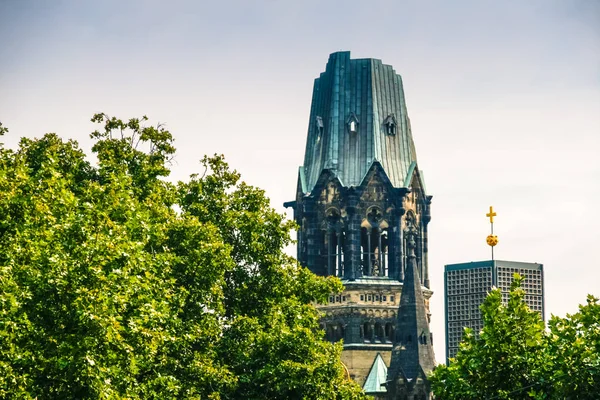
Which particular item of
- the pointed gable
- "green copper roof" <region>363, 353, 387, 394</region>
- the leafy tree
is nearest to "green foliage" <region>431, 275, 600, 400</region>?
the leafy tree

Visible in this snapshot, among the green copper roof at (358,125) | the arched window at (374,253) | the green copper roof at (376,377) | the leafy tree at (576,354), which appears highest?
the green copper roof at (358,125)

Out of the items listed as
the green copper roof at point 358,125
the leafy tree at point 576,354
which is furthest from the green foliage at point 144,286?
the green copper roof at point 358,125

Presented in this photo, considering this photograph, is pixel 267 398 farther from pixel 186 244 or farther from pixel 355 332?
pixel 355 332

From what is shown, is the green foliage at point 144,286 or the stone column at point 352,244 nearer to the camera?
the green foliage at point 144,286

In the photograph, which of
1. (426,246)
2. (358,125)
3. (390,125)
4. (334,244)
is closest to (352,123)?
(358,125)

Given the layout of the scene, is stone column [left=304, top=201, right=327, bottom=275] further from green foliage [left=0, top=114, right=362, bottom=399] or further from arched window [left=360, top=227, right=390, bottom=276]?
green foliage [left=0, top=114, right=362, bottom=399]

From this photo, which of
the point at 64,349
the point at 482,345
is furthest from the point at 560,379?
the point at 64,349

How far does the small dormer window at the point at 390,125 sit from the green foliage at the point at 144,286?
59.4 m

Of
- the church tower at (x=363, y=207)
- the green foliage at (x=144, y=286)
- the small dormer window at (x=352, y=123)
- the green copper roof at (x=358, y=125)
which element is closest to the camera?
the green foliage at (x=144, y=286)

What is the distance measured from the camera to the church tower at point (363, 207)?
432 feet

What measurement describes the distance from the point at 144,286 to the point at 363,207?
7810cm

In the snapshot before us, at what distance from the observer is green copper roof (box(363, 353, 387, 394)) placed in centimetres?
12875

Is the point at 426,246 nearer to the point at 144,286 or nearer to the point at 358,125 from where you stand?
the point at 358,125

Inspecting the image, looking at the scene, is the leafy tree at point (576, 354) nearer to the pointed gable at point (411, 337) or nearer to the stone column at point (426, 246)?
the pointed gable at point (411, 337)
